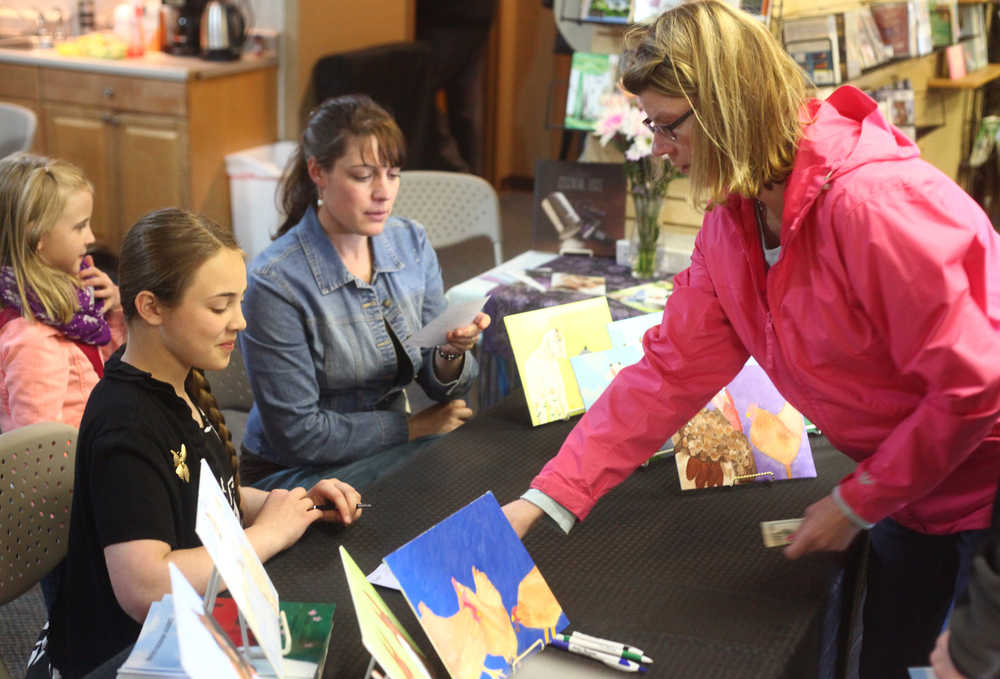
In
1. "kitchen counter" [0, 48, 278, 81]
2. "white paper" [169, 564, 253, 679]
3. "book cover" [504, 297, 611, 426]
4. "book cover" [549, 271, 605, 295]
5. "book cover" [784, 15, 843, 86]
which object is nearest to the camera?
"white paper" [169, 564, 253, 679]

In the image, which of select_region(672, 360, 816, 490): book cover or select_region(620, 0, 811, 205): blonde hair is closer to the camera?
select_region(620, 0, 811, 205): blonde hair

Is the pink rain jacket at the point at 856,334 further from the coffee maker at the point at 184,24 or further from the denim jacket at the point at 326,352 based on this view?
the coffee maker at the point at 184,24

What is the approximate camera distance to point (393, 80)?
5.21 m

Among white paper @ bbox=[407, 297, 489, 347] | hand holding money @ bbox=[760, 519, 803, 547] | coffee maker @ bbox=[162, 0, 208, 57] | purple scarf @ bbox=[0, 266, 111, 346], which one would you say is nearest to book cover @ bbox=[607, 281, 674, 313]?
white paper @ bbox=[407, 297, 489, 347]

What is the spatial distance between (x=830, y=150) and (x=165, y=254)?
0.88 meters

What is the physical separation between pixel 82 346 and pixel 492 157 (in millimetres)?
4870

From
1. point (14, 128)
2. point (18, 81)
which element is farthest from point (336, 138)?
point (18, 81)

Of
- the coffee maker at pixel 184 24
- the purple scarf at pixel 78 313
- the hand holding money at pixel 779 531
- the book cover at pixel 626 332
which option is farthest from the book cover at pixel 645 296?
the coffee maker at pixel 184 24

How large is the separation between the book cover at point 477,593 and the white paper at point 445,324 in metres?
0.73

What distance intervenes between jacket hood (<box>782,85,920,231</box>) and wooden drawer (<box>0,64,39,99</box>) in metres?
4.50

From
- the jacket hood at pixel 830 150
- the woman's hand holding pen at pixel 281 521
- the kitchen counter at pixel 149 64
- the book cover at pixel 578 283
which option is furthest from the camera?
the kitchen counter at pixel 149 64

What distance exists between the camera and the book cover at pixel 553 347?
74.0 inches

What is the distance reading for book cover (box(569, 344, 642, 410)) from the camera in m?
1.89

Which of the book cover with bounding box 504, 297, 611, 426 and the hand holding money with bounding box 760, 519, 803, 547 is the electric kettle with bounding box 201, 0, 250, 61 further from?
the hand holding money with bounding box 760, 519, 803, 547
